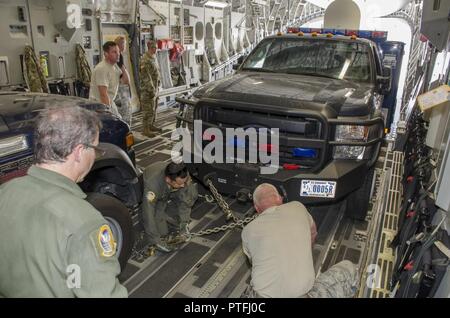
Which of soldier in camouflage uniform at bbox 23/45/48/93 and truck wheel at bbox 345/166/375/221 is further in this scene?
soldier in camouflage uniform at bbox 23/45/48/93

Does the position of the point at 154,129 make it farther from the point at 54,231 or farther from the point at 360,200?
the point at 54,231

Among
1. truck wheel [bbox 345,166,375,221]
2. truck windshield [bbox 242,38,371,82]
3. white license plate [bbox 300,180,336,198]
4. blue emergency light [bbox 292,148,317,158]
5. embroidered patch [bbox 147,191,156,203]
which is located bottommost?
truck wheel [bbox 345,166,375,221]

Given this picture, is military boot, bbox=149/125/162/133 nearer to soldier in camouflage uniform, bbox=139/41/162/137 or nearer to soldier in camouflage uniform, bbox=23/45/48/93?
soldier in camouflage uniform, bbox=139/41/162/137

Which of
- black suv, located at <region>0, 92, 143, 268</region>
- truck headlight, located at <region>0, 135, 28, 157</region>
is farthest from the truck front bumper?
truck headlight, located at <region>0, 135, 28, 157</region>

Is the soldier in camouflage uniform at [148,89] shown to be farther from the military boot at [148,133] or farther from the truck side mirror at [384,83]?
the truck side mirror at [384,83]

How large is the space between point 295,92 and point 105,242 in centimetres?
267

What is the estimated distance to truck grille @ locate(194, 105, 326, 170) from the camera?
340 cm

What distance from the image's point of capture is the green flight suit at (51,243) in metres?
1.44

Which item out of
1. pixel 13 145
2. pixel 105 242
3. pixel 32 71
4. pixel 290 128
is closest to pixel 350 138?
pixel 290 128

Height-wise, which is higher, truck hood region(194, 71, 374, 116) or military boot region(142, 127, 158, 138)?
truck hood region(194, 71, 374, 116)

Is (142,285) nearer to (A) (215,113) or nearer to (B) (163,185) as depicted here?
(B) (163,185)

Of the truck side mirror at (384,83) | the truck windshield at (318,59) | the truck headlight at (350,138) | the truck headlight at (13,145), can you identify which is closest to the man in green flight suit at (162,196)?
the truck headlight at (13,145)

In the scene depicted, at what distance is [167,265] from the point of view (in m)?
3.35
